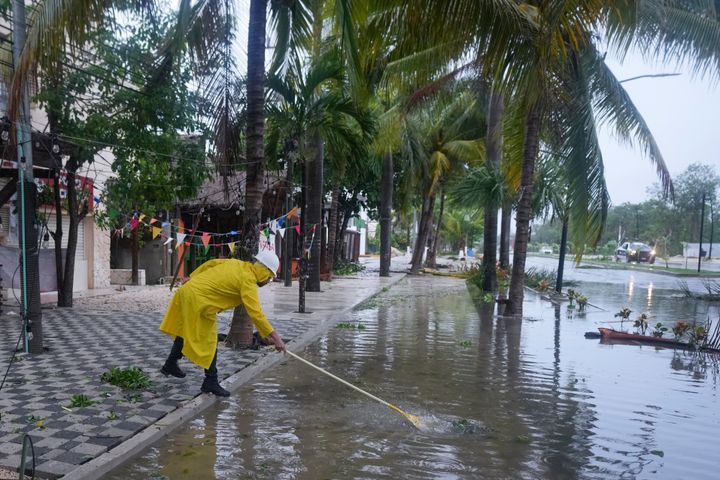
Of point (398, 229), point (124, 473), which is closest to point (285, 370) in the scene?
point (124, 473)

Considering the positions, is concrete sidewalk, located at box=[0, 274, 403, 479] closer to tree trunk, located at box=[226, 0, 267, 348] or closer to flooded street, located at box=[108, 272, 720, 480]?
flooded street, located at box=[108, 272, 720, 480]

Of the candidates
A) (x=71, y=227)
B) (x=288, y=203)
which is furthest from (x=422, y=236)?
(x=71, y=227)

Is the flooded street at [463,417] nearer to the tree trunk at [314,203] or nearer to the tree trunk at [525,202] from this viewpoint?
the tree trunk at [525,202]

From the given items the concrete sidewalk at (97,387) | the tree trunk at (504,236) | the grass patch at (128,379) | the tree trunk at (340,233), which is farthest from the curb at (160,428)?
the tree trunk at (340,233)

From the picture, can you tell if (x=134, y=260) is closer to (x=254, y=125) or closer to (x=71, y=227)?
(x=71, y=227)

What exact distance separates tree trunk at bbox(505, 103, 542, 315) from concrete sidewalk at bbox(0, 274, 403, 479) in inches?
165

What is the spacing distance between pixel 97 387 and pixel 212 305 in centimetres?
152

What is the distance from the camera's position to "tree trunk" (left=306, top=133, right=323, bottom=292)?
16.7 metres

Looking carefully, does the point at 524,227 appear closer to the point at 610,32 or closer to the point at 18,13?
the point at 610,32

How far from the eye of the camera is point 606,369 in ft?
26.3

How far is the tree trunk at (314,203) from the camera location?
1666 cm

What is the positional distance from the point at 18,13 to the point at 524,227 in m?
9.56

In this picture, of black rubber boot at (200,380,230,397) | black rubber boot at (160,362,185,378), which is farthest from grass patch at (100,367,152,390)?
black rubber boot at (200,380,230,397)

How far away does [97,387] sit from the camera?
589cm
